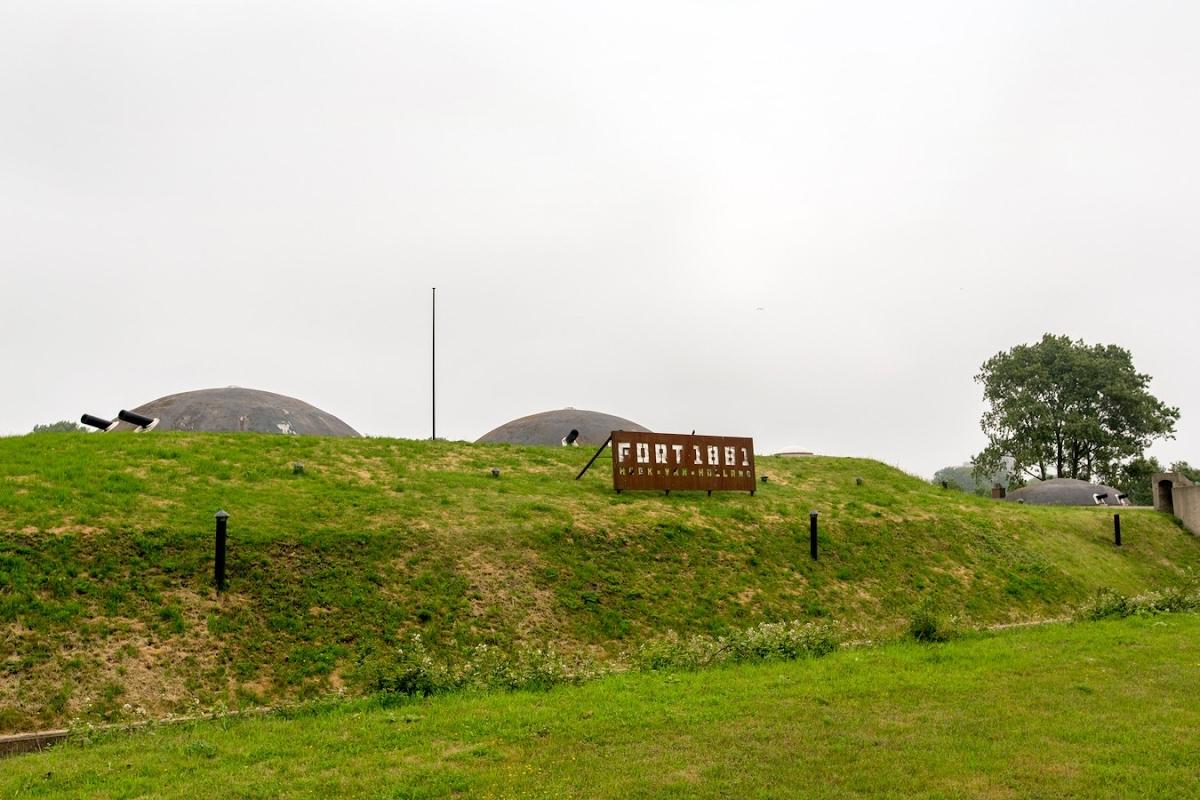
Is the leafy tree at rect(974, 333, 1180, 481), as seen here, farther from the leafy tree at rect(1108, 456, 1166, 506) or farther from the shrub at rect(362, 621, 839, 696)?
the shrub at rect(362, 621, 839, 696)

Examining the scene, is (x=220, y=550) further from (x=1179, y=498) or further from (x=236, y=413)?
(x=1179, y=498)

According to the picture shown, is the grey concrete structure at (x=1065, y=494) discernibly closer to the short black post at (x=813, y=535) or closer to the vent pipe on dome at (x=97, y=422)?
A: the short black post at (x=813, y=535)

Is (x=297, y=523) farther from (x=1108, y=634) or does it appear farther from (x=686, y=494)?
(x=1108, y=634)

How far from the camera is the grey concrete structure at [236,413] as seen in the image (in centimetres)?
2780

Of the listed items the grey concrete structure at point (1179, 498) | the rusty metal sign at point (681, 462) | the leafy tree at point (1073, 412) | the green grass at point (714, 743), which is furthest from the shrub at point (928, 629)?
the leafy tree at point (1073, 412)

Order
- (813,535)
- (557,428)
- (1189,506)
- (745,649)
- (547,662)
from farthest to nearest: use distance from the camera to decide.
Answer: (1189,506), (557,428), (813,535), (745,649), (547,662)

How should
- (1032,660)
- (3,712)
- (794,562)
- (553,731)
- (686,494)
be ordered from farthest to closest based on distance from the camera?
(686,494)
(794,562)
(1032,660)
(3,712)
(553,731)

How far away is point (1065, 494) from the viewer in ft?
150

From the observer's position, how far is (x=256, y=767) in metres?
8.64

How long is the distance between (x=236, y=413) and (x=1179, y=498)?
138ft

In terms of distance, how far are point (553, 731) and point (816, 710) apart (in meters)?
3.35

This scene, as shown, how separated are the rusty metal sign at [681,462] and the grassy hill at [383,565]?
2.06 ft

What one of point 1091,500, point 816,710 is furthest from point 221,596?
point 1091,500

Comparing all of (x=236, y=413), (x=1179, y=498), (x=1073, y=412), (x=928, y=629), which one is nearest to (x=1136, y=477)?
(x=1073, y=412)
